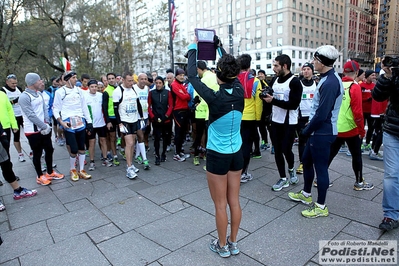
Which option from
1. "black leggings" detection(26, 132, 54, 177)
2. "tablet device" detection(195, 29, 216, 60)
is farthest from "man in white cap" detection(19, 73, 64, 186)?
"tablet device" detection(195, 29, 216, 60)

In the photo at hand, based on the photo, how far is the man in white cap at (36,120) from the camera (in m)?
4.46

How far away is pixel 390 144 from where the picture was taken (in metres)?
2.91

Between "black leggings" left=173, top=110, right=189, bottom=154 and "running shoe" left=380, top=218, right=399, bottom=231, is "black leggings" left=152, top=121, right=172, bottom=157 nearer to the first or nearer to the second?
"black leggings" left=173, top=110, right=189, bottom=154

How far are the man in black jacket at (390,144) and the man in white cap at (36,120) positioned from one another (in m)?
5.04

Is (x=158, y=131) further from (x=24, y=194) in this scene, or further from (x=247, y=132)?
(x=24, y=194)

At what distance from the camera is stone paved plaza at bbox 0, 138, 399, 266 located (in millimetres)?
2658

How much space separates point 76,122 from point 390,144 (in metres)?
4.89

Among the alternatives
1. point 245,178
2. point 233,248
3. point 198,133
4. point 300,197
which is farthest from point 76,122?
point 300,197

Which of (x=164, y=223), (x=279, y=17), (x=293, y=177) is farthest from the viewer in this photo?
(x=279, y=17)

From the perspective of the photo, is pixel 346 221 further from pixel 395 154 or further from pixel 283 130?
pixel 283 130

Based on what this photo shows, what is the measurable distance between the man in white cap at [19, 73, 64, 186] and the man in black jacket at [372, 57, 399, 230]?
5044mm

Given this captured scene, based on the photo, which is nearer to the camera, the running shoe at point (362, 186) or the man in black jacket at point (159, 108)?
the running shoe at point (362, 186)

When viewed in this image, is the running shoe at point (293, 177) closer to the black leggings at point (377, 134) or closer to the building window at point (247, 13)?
the black leggings at point (377, 134)

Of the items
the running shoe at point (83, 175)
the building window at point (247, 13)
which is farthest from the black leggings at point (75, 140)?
the building window at point (247, 13)
